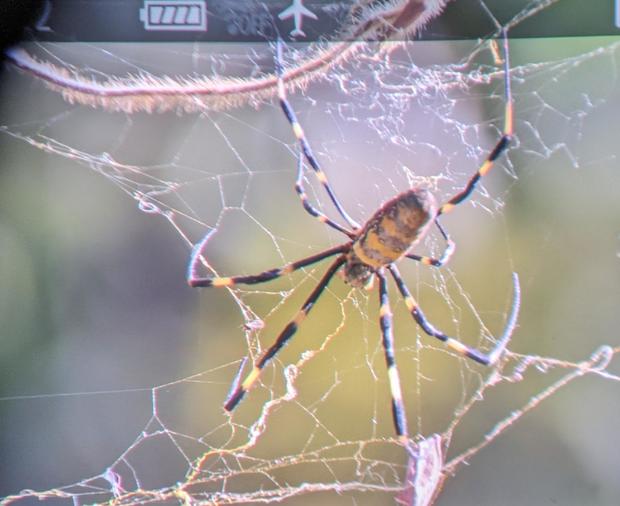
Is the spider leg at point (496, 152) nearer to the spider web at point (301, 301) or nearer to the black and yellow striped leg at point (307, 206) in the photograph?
the spider web at point (301, 301)

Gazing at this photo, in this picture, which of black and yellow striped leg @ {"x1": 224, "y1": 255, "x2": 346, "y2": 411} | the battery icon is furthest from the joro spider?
the battery icon

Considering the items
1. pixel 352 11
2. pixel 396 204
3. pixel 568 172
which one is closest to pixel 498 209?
pixel 568 172

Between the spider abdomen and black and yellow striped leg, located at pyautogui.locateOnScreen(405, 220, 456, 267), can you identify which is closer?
the spider abdomen

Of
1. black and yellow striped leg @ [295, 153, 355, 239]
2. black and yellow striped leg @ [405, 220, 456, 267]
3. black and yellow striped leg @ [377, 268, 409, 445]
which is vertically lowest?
black and yellow striped leg @ [377, 268, 409, 445]

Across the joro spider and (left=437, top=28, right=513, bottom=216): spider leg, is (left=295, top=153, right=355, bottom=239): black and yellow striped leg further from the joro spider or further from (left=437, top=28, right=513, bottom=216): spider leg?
(left=437, top=28, right=513, bottom=216): spider leg

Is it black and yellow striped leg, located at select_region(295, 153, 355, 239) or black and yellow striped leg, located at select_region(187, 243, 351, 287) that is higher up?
black and yellow striped leg, located at select_region(295, 153, 355, 239)
